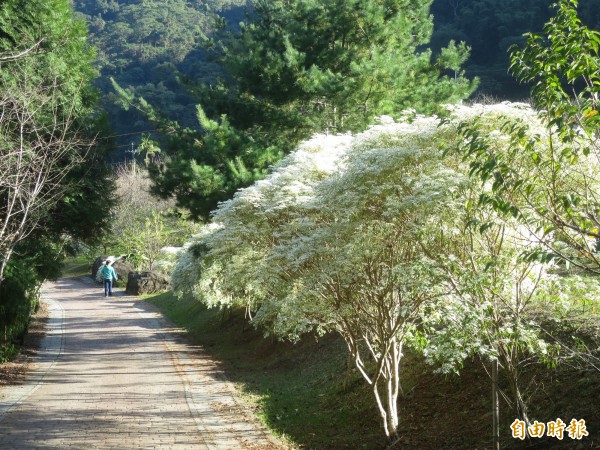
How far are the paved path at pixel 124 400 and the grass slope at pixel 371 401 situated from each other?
85cm

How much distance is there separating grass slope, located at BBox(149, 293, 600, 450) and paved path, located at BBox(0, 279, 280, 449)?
2.77 ft

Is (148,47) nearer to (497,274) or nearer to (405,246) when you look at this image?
(405,246)

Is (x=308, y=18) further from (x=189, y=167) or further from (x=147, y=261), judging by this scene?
(x=147, y=261)

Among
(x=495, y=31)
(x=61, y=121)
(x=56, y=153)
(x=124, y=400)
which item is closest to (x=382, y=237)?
(x=124, y=400)

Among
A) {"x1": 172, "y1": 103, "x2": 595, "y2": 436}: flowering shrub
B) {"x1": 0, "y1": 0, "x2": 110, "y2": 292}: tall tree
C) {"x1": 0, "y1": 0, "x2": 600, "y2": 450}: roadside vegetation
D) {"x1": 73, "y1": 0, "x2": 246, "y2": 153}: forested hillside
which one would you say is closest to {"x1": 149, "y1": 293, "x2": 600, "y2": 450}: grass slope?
{"x1": 0, "y1": 0, "x2": 600, "y2": 450}: roadside vegetation

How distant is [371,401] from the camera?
11328mm

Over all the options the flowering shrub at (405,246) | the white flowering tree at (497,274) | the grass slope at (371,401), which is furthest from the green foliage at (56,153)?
the white flowering tree at (497,274)

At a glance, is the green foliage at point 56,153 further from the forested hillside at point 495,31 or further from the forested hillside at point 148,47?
the forested hillside at point 148,47

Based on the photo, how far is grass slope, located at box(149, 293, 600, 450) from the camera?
25.4ft

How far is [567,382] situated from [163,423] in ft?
20.2

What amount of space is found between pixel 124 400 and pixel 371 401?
4.67 metres

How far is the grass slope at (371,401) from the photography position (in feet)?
25.4

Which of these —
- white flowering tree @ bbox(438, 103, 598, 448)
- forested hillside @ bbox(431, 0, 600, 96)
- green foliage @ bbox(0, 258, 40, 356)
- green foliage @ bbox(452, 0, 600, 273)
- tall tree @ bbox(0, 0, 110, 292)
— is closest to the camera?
green foliage @ bbox(452, 0, 600, 273)

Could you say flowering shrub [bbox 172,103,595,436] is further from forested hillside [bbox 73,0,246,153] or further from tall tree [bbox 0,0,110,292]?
forested hillside [bbox 73,0,246,153]
